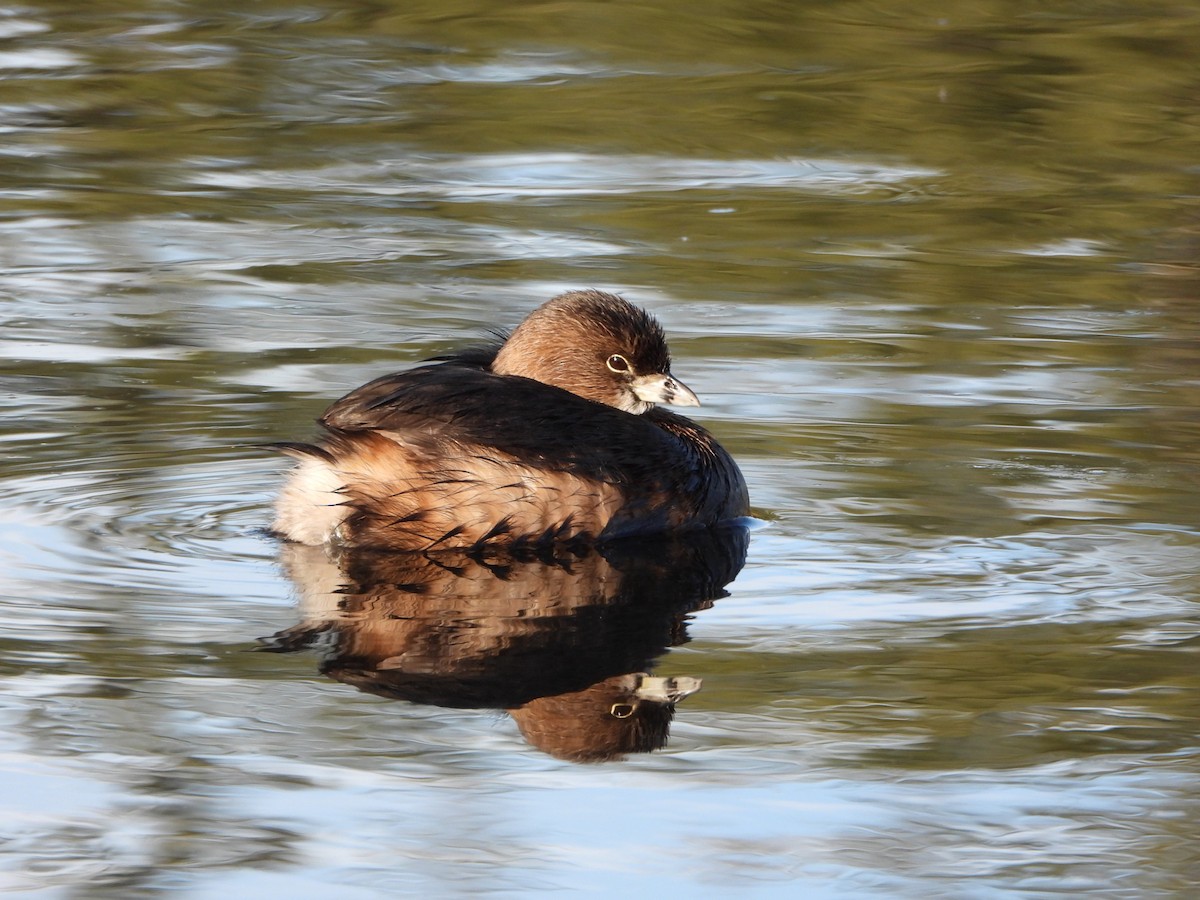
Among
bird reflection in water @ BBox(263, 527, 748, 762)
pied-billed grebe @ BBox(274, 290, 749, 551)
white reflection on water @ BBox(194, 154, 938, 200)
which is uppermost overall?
white reflection on water @ BBox(194, 154, 938, 200)

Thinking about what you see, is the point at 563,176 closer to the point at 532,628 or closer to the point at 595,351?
the point at 595,351

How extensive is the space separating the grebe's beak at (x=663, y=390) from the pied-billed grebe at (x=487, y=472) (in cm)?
26

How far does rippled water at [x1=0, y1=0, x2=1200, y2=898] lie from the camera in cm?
381

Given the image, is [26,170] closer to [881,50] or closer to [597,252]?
[597,252]

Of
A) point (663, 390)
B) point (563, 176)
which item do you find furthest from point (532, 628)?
point (563, 176)

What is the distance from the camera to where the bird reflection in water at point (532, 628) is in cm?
436

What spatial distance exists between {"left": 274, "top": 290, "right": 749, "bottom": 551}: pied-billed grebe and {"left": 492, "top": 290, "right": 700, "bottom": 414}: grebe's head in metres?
0.35

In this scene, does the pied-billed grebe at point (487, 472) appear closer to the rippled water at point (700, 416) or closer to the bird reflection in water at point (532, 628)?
the bird reflection in water at point (532, 628)

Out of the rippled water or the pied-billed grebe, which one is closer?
the rippled water

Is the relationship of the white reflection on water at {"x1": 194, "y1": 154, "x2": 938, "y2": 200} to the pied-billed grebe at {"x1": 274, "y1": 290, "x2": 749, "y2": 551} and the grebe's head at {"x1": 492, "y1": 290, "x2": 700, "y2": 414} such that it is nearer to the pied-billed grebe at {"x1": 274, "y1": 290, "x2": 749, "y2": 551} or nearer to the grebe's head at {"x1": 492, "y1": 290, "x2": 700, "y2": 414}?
the grebe's head at {"x1": 492, "y1": 290, "x2": 700, "y2": 414}

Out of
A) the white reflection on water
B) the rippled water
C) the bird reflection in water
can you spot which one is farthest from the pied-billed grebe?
the white reflection on water

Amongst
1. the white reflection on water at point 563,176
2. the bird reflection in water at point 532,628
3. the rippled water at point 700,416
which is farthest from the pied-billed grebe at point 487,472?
the white reflection on water at point 563,176

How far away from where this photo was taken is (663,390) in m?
6.48

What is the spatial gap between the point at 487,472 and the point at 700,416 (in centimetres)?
167
